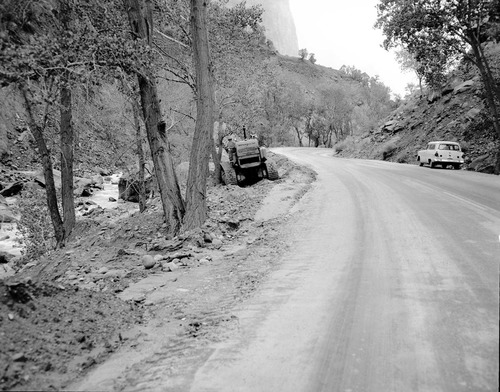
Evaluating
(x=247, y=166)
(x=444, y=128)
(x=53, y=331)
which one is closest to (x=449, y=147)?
(x=444, y=128)

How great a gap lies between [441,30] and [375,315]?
64.6 feet

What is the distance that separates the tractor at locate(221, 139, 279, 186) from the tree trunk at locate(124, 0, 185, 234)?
22.3 ft

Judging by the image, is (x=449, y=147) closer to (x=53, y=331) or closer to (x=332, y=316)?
(x=332, y=316)

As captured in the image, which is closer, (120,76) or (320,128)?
(120,76)

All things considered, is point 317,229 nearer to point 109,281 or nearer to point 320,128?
point 109,281

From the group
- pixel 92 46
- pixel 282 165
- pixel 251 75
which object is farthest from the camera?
pixel 282 165

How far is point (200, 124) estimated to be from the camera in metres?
10.2

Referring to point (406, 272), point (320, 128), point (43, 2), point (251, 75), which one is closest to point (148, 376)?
point (406, 272)

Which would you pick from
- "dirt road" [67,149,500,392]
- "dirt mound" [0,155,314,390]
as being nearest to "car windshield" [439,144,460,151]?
"dirt road" [67,149,500,392]

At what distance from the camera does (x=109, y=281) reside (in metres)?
6.67

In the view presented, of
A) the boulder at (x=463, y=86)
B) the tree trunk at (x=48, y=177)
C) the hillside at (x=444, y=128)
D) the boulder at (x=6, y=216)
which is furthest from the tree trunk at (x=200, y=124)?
the boulder at (x=463, y=86)

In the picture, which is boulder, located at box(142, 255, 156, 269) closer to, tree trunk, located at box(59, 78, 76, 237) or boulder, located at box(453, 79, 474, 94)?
tree trunk, located at box(59, 78, 76, 237)

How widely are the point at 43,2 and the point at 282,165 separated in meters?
19.3

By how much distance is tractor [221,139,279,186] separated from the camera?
17141mm
